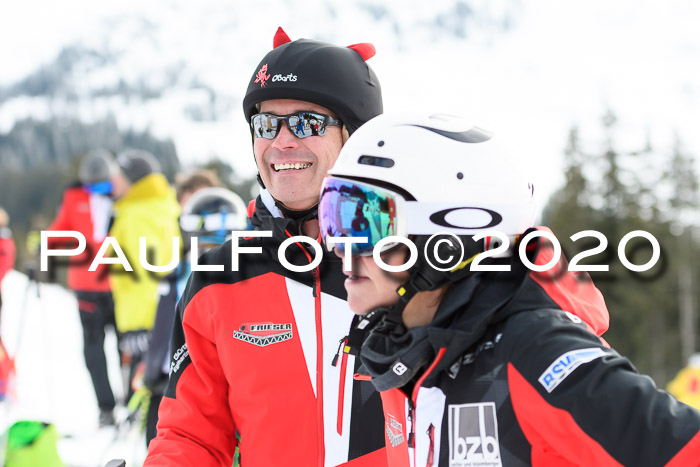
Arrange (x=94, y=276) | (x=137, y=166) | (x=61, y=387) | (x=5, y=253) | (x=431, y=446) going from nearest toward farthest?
(x=431, y=446) < (x=137, y=166) < (x=94, y=276) < (x=5, y=253) < (x=61, y=387)

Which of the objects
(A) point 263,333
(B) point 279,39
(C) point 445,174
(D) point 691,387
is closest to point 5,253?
(B) point 279,39

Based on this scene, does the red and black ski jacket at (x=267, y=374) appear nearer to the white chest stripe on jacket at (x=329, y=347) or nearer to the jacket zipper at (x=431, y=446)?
the white chest stripe on jacket at (x=329, y=347)

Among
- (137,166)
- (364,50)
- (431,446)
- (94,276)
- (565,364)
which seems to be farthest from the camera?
(94,276)

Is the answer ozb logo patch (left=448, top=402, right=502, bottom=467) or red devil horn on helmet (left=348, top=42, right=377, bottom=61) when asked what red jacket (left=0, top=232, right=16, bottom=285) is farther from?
ozb logo patch (left=448, top=402, right=502, bottom=467)

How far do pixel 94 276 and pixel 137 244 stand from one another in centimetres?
143

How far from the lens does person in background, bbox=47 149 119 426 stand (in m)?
8.22

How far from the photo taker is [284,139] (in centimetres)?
266

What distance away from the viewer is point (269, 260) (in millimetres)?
2684

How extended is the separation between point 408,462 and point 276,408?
591 millimetres

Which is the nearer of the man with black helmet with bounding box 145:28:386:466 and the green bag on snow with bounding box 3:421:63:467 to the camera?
the man with black helmet with bounding box 145:28:386:466

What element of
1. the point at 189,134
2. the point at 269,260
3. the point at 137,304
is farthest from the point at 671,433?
the point at 189,134

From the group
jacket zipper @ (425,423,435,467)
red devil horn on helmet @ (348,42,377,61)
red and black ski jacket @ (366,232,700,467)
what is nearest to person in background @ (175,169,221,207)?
red devil horn on helmet @ (348,42,377,61)

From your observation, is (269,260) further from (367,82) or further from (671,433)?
(671,433)

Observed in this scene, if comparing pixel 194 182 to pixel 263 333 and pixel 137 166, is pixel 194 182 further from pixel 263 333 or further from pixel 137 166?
pixel 263 333
